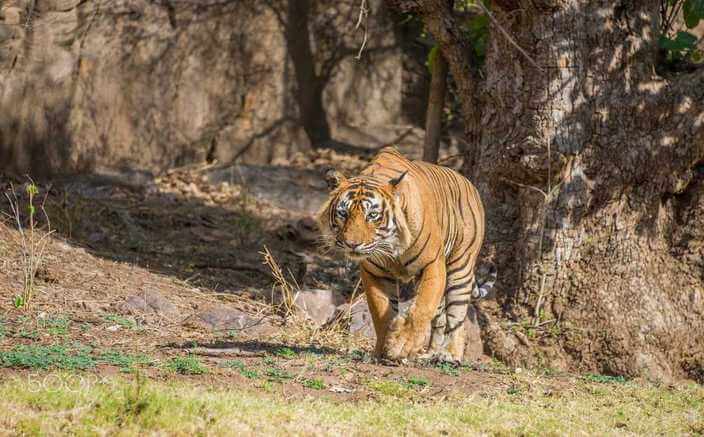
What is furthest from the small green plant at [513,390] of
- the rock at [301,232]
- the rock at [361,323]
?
the rock at [301,232]

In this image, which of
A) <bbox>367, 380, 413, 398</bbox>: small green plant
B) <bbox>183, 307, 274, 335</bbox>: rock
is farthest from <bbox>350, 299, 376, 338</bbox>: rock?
<bbox>367, 380, 413, 398</bbox>: small green plant

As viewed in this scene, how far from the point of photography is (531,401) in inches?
249

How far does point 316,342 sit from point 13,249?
299 centimetres

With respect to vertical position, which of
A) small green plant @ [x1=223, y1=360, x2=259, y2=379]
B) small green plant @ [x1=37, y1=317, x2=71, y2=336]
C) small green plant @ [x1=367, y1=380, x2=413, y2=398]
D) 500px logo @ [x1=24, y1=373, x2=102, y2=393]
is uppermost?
small green plant @ [x1=367, y1=380, x2=413, y2=398]

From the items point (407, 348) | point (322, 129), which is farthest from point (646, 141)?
point (322, 129)

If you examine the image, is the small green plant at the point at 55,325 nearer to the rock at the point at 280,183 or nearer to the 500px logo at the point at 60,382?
the 500px logo at the point at 60,382

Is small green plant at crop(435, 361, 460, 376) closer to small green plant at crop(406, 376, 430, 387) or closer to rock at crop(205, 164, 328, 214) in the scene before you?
small green plant at crop(406, 376, 430, 387)

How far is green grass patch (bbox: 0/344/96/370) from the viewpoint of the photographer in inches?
235

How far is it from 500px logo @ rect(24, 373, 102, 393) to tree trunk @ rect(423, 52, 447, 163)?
5304mm

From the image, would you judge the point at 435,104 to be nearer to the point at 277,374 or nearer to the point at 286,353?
the point at 286,353

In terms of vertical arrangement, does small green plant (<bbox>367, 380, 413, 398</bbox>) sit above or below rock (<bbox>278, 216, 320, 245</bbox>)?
below

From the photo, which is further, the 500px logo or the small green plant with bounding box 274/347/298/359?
the small green plant with bounding box 274/347/298/359

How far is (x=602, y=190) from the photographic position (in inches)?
335

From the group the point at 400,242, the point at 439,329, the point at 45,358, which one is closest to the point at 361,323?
the point at 439,329
